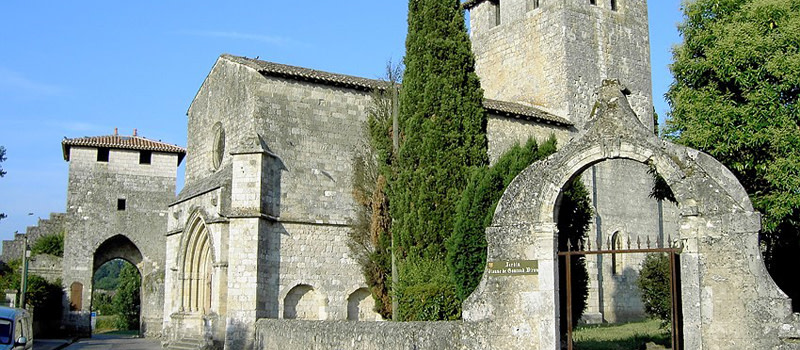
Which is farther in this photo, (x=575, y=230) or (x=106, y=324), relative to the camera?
(x=106, y=324)

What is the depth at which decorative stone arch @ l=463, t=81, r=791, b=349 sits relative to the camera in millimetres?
9734

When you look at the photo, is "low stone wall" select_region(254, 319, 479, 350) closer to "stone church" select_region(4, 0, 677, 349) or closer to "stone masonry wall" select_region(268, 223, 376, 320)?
"stone masonry wall" select_region(268, 223, 376, 320)

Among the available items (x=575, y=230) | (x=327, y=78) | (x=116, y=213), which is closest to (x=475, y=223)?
(x=575, y=230)

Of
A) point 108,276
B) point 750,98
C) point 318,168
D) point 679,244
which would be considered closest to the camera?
point 679,244

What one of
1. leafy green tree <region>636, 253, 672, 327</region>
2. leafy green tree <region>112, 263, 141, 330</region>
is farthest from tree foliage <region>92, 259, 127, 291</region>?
leafy green tree <region>636, 253, 672, 327</region>

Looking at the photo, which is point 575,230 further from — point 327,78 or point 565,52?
point 565,52

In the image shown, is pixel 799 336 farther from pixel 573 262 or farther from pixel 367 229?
pixel 367 229

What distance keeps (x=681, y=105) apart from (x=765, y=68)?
1.64m

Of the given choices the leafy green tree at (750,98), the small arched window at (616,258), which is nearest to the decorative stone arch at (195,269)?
the small arched window at (616,258)

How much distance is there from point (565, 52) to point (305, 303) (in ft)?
39.8

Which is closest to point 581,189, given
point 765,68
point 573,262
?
point 573,262

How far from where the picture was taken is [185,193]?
25156mm

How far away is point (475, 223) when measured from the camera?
15.7 m

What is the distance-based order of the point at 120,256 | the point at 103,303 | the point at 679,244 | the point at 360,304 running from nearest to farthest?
the point at 679,244 < the point at 360,304 < the point at 120,256 < the point at 103,303
